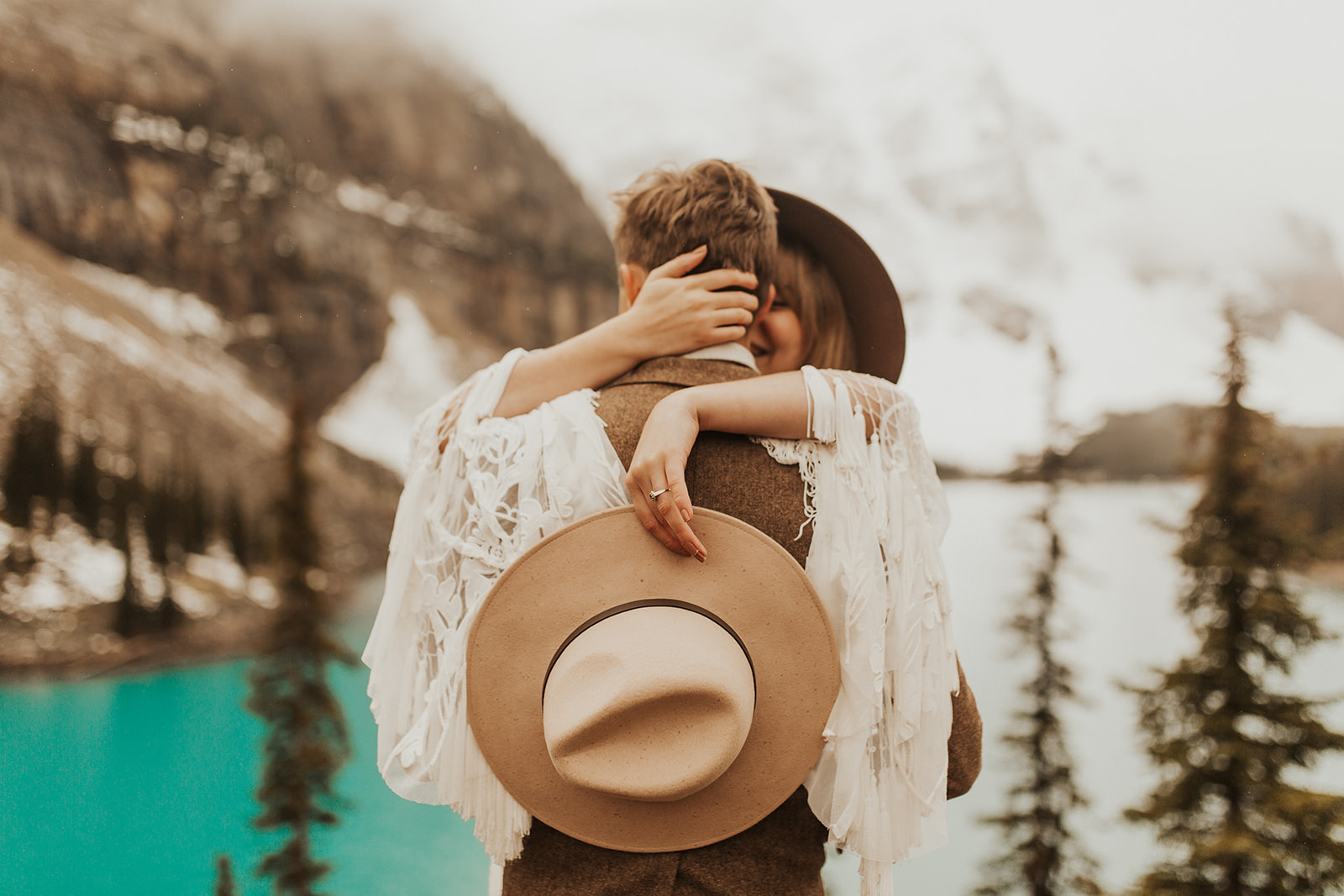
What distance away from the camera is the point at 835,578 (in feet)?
2.58

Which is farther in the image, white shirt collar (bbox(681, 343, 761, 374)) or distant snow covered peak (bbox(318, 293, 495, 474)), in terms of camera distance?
→ distant snow covered peak (bbox(318, 293, 495, 474))

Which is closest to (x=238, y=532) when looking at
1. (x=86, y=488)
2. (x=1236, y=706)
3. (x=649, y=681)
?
(x=86, y=488)

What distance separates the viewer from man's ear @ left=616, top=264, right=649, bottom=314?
868mm

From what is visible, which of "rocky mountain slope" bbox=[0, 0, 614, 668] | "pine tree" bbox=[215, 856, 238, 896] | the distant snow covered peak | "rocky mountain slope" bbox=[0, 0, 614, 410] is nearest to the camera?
"pine tree" bbox=[215, 856, 238, 896]

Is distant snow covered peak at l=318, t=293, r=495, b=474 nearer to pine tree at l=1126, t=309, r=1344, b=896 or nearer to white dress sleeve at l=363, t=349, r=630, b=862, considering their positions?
white dress sleeve at l=363, t=349, r=630, b=862

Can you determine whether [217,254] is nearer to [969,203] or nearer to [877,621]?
[969,203]

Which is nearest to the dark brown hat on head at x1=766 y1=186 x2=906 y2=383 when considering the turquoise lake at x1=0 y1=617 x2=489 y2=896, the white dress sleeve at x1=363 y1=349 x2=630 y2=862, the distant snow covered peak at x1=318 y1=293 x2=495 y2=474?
the white dress sleeve at x1=363 y1=349 x2=630 y2=862

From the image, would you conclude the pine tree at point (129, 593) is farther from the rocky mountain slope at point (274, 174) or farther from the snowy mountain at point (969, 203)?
the snowy mountain at point (969, 203)

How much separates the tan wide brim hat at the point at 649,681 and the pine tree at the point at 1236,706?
325 centimetres

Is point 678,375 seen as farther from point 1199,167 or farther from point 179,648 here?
point 1199,167

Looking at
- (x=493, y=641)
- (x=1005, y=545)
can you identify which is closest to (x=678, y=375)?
(x=493, y=641)

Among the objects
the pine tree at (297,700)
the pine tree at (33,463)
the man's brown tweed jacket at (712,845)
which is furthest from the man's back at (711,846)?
the pine tree at (33,463)

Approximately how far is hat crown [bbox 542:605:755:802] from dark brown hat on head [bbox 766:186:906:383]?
537mm

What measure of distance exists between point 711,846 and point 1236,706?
3.41 metres
